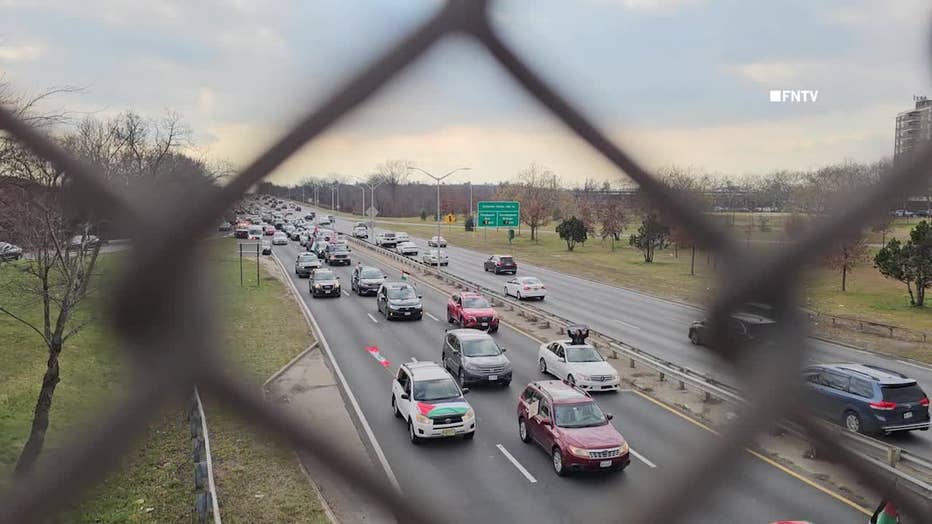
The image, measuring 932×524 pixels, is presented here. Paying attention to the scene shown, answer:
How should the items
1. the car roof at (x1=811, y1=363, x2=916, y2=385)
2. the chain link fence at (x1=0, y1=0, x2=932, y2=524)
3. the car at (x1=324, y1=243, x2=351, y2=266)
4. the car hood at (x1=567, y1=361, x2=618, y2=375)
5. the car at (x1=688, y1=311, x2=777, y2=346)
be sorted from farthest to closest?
the car at (x1=324, y1=243, x2=351, y2=266) → the car hood at (x1=567, y1=361, x2=618, y2=375) → the car roof at (x1=811, y1=363, x2=916, y2=385) → the car at (x1=688, y1=311, x2=777, y2=346) → the chain link fence at (x1=0, y1=0, x2=932, y2=524)

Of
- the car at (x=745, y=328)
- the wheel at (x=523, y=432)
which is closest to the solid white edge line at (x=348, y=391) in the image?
the car at (x=745, y=328)

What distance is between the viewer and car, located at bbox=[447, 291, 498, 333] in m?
18.2

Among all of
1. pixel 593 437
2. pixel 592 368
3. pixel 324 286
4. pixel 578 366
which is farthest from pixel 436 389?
pixel 324 286

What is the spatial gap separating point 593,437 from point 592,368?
3963 millimetres

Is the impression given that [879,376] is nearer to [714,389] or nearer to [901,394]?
[901,394]

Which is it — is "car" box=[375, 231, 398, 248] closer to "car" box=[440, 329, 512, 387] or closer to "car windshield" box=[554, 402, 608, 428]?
"car" box=[440, 329, 512, 387]

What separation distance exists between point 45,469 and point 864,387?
10960 millimetres

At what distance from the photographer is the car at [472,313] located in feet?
59.8

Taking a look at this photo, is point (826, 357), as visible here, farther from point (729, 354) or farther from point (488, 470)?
point (488, 470)

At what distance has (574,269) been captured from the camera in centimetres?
3075

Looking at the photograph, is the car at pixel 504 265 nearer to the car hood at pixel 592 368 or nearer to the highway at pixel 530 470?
the highway at pixel 530 470

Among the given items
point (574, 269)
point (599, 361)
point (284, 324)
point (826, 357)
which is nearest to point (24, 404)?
point (284, 324)

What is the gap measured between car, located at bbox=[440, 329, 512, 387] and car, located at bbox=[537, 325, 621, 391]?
3.17ft

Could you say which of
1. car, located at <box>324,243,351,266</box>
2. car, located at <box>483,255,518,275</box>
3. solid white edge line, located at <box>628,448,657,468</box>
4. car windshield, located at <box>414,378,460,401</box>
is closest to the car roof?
solid white edge line, located at <box>628,448,657,468</box>
